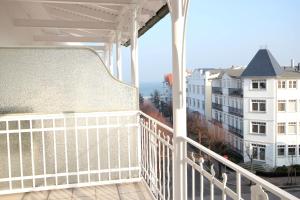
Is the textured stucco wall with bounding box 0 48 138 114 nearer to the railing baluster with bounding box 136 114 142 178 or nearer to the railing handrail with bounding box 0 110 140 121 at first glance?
the railing handrail with bounding box 0 110 140 121

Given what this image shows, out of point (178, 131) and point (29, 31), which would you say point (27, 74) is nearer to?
point (178, 131)

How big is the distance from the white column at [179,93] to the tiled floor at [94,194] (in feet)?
3.81

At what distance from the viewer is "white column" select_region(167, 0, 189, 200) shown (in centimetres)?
221

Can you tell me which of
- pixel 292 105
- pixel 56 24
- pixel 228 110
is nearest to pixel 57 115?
pixel 56 24

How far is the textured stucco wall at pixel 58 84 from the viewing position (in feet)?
11.4

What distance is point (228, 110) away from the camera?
110 ft

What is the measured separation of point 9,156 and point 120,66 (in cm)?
471

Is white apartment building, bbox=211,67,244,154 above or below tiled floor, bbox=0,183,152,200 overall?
below

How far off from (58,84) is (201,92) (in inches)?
1343

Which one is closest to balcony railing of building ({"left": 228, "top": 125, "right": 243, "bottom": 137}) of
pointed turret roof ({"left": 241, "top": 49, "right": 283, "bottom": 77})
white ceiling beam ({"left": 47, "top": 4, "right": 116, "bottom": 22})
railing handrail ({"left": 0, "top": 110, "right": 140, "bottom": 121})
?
pointed turret roof ({"left": 241, "top": 49, "right": 283, "bottom": 77})

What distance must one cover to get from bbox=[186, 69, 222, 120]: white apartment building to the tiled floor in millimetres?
27416

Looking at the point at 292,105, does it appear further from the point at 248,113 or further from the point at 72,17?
the point at 248,113

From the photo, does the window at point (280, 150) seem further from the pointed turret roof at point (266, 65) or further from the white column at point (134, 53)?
the white column at point (134, 53)

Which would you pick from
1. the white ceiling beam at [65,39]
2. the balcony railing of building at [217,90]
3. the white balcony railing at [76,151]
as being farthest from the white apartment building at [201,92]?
the white balcony railing at [76,151]
